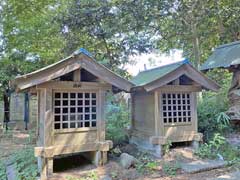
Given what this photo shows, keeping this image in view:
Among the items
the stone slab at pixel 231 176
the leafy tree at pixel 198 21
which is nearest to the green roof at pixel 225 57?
the leafy tree at pixel 198 21

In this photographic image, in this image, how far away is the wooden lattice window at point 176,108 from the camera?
7629mm

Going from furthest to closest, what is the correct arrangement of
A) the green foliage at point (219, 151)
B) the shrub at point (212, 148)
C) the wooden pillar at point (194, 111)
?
the wooden pillar at point (194, 111), the shrub at point (212, 148), the green foliage at point (219, 151)

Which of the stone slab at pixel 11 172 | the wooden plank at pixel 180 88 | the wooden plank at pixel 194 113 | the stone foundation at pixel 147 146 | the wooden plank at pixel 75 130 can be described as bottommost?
the stone slab at pixel 11 172

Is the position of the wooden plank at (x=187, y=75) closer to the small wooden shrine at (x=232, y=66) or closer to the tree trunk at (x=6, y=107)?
the small wooden shrine at (x=232, y=66)

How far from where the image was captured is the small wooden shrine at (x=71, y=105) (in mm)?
5880

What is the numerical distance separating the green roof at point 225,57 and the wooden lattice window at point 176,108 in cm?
213

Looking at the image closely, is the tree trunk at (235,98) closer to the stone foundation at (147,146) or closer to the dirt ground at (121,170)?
the dirt ground at (121,170)

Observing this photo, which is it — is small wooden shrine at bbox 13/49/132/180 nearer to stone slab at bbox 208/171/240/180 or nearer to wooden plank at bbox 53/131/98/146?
wooden plank at bbox 53/131/98/146

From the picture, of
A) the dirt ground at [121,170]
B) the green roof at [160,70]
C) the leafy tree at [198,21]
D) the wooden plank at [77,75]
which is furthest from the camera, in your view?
the leafy tree at [198,21]

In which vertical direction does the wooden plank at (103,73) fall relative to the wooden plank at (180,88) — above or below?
above

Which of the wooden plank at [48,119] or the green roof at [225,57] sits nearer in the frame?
the wooden plank at [48,119]

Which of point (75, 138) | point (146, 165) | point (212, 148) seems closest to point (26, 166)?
point (75, 138)

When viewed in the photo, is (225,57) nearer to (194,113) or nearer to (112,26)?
(194,113)

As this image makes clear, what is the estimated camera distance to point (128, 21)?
12805mm
